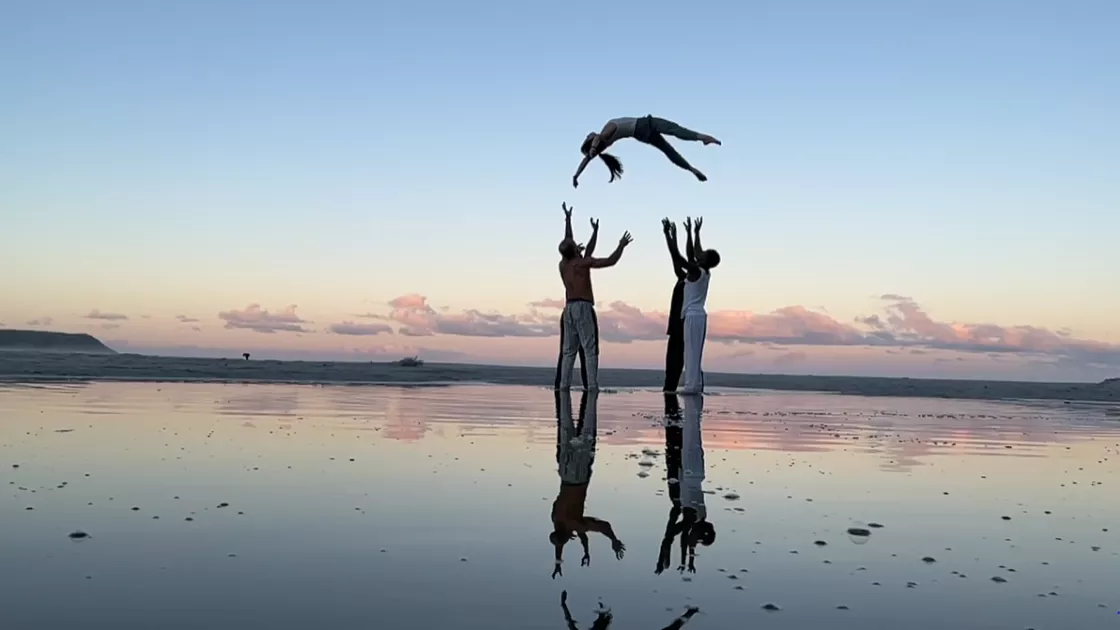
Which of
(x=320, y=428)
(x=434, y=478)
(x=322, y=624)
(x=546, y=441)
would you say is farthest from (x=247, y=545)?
(x=320, y=428)

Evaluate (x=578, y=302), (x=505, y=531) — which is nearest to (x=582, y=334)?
(x=578, y=302)

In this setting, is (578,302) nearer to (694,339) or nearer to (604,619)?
(694,339)

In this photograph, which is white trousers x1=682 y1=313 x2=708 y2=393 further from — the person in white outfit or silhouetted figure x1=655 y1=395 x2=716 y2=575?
silhouetted figure x1=655 y1=395 x2=716 y2=575

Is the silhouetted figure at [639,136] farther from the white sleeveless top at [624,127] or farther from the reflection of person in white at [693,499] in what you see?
the reflection of person in white at [693,499]

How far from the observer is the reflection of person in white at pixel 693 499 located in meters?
4.54

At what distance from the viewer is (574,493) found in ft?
19.7

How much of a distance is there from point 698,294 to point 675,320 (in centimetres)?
118

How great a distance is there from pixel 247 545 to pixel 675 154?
10.5 meters

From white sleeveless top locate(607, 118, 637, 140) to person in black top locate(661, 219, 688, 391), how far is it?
4684 mm

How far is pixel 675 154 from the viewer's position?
13.6 meters

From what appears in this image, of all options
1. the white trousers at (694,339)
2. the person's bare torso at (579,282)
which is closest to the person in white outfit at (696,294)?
the white trousers at (694,339)

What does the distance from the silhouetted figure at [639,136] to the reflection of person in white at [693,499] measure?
4396 millimetres

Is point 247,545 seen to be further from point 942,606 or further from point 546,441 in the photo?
point 546,441

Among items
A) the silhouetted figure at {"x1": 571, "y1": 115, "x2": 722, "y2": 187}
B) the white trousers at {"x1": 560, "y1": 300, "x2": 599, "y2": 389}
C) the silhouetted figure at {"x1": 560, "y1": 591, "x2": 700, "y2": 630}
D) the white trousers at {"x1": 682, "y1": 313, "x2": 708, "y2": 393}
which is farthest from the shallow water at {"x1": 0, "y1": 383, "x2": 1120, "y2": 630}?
the white trousers at {"x1": 682, "y1": 313, "x2": 708, "y2": 393}
